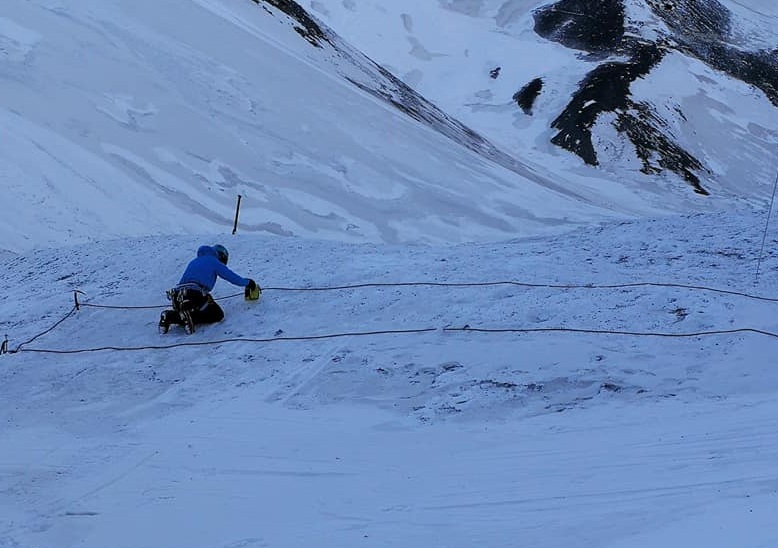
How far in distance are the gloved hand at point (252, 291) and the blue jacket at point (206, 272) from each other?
0.51 feet

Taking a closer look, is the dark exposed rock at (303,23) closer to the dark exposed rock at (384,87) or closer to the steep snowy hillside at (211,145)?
the dark exposed rock at (384,87)

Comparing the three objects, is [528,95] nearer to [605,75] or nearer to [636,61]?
[605,75]

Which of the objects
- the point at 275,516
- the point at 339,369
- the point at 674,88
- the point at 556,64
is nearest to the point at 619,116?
the point at 674,88

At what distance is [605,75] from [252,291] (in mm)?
31458

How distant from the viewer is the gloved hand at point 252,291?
9.05 m

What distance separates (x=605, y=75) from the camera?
122 ft

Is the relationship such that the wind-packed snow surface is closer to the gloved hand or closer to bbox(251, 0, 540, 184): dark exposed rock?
the gloved hand

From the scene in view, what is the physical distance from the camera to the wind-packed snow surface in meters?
4.92

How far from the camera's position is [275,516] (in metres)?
5.09

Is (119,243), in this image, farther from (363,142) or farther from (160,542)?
(363,142)

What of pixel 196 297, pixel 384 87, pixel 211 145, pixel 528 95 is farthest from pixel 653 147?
pixel 196 297

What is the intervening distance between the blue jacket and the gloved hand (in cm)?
16

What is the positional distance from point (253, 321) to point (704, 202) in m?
25.4

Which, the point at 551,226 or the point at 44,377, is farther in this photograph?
the point at 551,226
